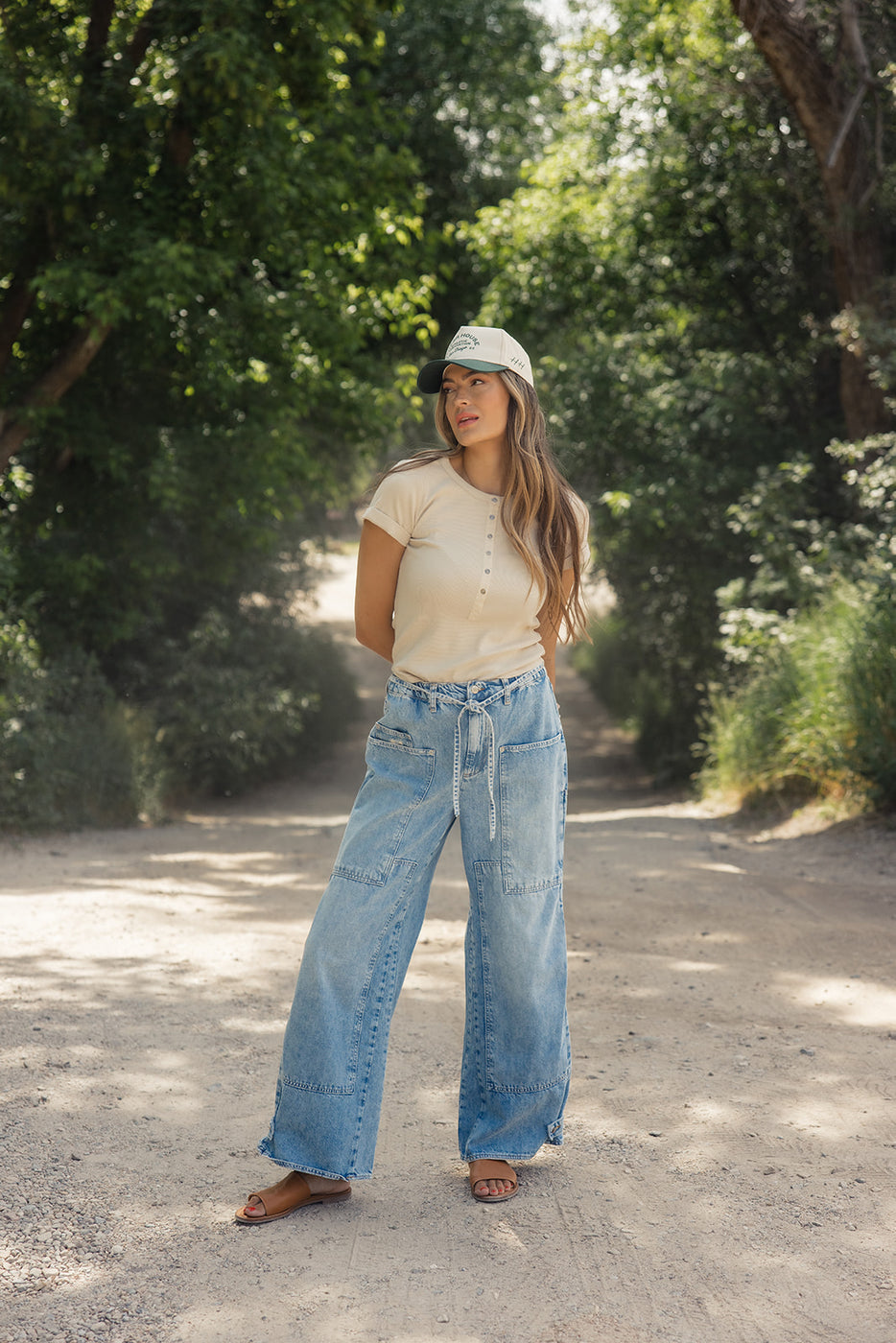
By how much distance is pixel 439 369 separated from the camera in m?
2.90

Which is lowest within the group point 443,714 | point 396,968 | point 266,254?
point 396,968

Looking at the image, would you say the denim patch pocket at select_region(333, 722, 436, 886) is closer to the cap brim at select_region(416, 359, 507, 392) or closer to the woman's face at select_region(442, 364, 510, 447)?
the woman's face at select_region(442, 364, 510, 447)

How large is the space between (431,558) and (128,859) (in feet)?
19.4

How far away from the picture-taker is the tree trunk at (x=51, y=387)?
9.77 meters

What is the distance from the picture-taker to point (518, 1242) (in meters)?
2.64

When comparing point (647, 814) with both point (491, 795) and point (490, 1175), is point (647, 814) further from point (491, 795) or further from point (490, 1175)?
point (491, 795)

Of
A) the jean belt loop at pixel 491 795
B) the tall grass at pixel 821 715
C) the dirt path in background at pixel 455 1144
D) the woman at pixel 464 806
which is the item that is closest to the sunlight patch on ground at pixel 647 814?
the tall grass at pixel 821 715

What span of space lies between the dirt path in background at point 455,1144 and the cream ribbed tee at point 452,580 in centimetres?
127

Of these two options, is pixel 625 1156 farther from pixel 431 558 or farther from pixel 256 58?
pixel 256 58

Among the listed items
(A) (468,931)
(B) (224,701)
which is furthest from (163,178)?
(A) (468,931)

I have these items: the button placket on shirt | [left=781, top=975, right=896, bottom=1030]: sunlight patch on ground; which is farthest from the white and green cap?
[left=781, top=975, right=896, bottom=1030]: sunlight patch on ground

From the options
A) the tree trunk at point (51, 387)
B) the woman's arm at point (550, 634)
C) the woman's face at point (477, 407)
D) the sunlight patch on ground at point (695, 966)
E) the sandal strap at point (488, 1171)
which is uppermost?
the tree trunk at point (51, 387)

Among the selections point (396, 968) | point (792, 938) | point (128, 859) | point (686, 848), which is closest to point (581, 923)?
point (792, 938)

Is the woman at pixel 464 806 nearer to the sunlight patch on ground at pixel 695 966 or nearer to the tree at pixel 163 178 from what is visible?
the sunlight patch on ground at pixel 695 966
